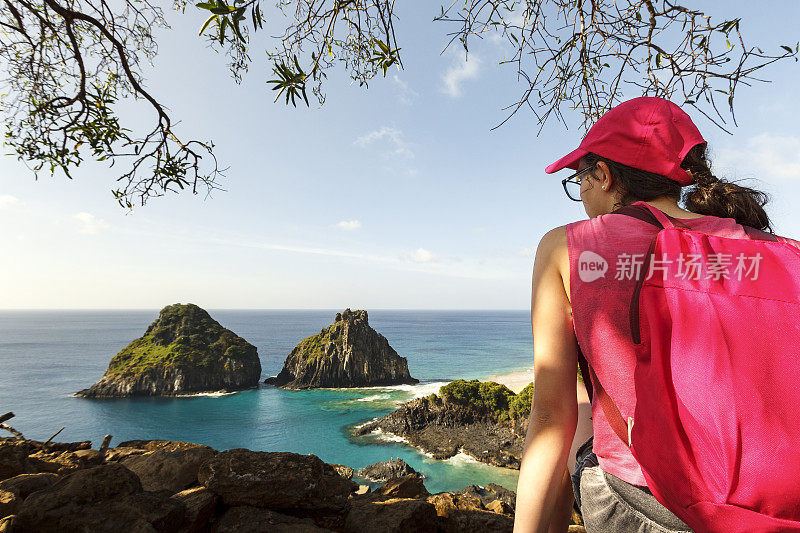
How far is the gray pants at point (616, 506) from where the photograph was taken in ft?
3.31

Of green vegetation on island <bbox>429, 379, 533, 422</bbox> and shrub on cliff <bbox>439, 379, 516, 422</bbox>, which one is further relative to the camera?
shrub on cliff <bbox>439, 379, 516, 422</bbox>

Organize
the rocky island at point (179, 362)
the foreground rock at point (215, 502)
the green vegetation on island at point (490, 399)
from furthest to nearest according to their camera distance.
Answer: the rocky island at point (179, 362) → the green vegetation on island at point (490, 399) → the foreground rock at point (215, 502)

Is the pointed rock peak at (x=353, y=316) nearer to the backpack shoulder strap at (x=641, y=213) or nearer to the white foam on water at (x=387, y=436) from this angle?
the white foam on water at (x=387, y=436)

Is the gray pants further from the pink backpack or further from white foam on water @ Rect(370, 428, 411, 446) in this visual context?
white foam on water @ Rect(370, 428, 411, 446)

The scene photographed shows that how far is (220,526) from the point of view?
7.05ft

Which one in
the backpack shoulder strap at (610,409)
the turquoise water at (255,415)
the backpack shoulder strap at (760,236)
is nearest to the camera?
the backpack shoulder strap at (760,236)

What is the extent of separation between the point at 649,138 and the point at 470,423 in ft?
101

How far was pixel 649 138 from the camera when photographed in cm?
119

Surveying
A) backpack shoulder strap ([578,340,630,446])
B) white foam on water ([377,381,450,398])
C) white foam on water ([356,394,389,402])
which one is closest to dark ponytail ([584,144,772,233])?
backpack shoulder strap ([578,340,630,446])

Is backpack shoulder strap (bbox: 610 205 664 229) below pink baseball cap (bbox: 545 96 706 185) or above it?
below

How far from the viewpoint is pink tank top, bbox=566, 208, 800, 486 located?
101cm

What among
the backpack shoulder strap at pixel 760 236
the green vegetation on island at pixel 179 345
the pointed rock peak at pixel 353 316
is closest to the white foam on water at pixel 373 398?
the pointed rock peak at pixel 353 316

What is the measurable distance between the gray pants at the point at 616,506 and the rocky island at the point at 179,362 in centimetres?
5529

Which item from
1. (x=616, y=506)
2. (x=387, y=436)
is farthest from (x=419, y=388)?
(x=616, y=506)
